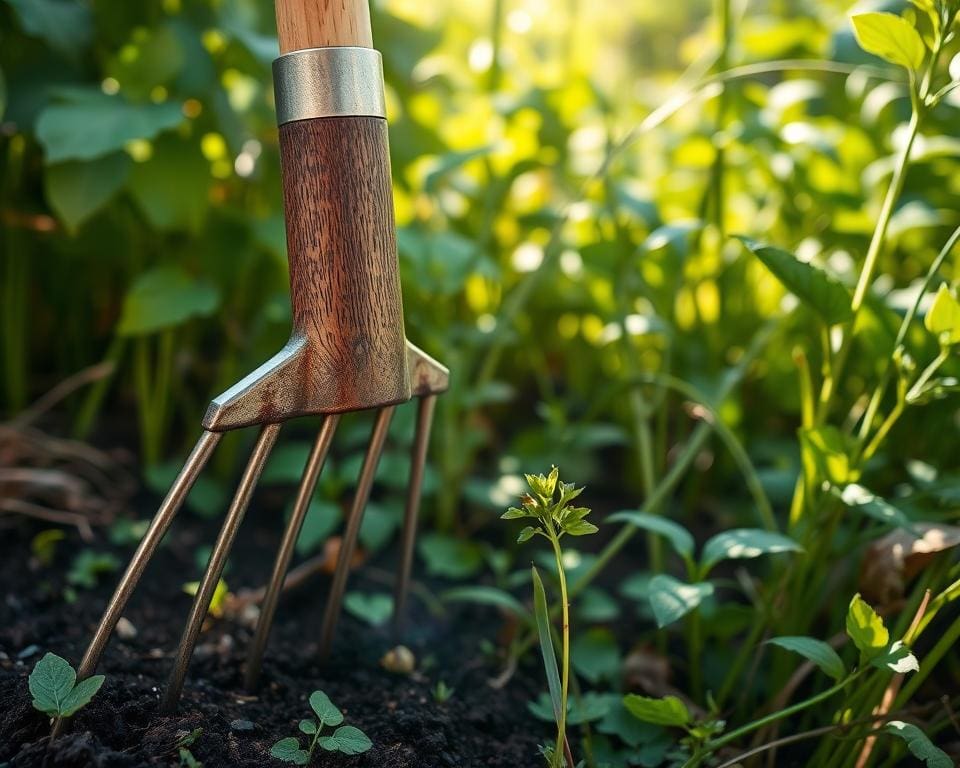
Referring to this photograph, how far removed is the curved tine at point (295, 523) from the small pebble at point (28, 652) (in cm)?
18

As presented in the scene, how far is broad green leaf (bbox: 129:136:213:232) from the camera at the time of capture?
3.26 ft

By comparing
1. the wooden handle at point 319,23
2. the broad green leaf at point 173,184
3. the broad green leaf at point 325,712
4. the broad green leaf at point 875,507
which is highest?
the wooden handle at point 319,23

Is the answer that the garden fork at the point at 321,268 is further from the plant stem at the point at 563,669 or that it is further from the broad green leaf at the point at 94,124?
the broad green leaf at the point at 94,124

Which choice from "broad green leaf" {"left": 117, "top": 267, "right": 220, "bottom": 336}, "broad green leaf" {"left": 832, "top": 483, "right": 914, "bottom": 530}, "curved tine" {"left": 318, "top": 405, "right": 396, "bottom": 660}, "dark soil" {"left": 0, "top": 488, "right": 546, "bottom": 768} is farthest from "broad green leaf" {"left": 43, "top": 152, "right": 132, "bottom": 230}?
"broad green leaf" {"left": 832, "top": 483, "right": 914, "bottom": 530}

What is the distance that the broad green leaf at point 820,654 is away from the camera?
0.58 meters

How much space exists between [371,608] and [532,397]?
23.7 inches

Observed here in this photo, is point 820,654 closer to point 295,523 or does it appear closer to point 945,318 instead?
A: point 945,318

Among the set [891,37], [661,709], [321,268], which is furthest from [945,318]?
[321,268]

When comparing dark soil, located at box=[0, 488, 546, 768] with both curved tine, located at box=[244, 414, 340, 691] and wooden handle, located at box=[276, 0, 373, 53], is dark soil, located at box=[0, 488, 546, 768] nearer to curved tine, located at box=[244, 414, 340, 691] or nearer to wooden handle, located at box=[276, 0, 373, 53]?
curved tine, located at box=[244, 414, 340, 691]

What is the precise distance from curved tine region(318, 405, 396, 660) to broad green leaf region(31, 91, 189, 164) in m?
0.41

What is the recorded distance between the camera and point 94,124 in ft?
2.94

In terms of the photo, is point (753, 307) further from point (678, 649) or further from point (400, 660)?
point (400, 660)

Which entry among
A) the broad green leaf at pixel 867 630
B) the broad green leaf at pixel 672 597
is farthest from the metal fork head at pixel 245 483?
the broad green leaf at pixel 867 630

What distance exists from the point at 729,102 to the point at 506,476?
1.73 ft
